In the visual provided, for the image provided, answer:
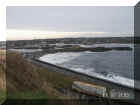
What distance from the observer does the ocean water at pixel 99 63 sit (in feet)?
19.5

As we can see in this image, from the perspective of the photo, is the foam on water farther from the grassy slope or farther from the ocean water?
the grassy slope

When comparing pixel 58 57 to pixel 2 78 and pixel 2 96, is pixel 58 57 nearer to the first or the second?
pixel 2 78

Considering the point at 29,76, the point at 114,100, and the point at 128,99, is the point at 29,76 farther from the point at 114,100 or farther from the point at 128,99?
the point at 128,99

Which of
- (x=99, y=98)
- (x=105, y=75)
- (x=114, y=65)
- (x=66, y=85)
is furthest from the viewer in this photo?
(x=114, y=65)

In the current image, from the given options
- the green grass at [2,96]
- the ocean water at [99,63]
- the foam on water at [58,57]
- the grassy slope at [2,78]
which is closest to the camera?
the green grass at [2,96]

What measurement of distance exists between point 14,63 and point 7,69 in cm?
32

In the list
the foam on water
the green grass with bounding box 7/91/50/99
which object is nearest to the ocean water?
the foam on water

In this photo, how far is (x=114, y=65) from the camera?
6898mm

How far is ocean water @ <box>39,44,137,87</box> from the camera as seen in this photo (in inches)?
234

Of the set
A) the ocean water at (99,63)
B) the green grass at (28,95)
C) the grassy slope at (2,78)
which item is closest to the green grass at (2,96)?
the grassy slope at (2,78)

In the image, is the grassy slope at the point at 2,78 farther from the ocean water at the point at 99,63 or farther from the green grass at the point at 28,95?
the ocean water at the point at 99,63

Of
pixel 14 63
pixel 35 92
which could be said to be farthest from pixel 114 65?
pixel 14 63

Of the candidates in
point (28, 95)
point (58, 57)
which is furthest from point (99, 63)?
point (28, 95)

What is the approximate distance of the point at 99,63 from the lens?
6.92 m
